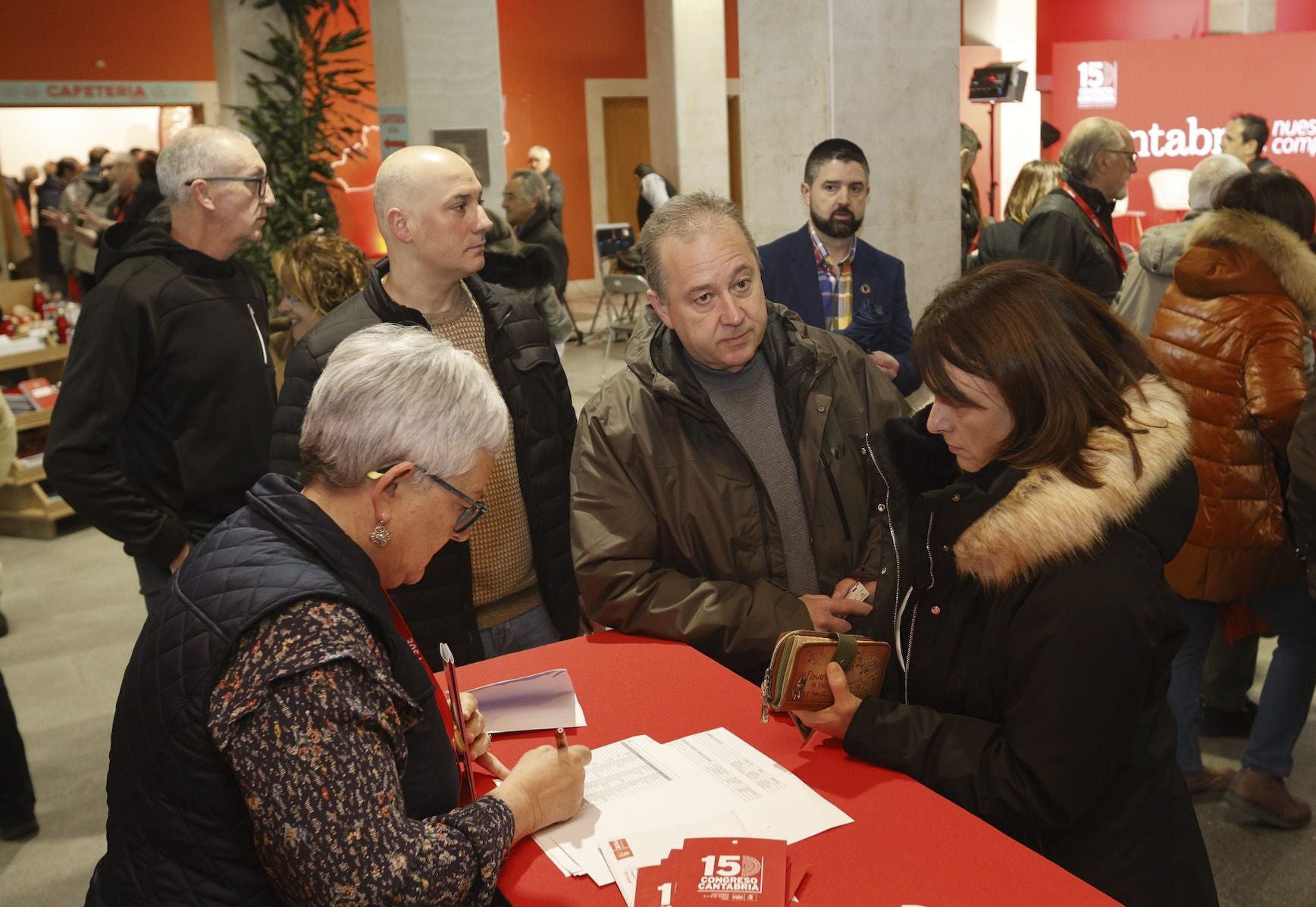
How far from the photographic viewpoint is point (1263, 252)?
10.5 feet

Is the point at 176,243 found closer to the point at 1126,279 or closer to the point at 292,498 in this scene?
the point at 292,498

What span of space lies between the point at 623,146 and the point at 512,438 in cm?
1469

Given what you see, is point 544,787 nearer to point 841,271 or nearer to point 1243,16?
point 841,271

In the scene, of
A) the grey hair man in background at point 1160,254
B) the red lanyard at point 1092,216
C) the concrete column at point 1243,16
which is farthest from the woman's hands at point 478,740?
the concrete column at point 1243,16

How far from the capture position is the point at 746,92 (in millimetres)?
5129

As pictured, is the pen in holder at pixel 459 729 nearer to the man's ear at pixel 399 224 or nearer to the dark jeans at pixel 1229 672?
the man's ear at pixel 399 224

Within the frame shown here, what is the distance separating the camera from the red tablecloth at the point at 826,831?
1.49m

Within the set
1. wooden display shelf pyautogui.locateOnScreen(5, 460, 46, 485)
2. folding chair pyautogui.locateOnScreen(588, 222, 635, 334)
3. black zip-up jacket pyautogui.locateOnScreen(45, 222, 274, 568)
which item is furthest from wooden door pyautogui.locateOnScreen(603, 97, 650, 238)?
black zip-up jacket pyautogui.locateOnScreen(45, 222, 274, 568)

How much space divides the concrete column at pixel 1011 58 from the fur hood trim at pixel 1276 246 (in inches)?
339

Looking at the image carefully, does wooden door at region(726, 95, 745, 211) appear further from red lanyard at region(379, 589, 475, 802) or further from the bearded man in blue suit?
red lanyard at region(379, 589, 475, 802)

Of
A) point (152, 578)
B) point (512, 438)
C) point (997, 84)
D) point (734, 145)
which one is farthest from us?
point (734, 145)

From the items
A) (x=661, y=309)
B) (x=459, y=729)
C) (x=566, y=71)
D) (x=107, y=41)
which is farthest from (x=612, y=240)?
(x=459, y=729)

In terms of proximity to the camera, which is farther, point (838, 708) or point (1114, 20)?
point (1114, 20)

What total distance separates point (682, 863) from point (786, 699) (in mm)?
345
